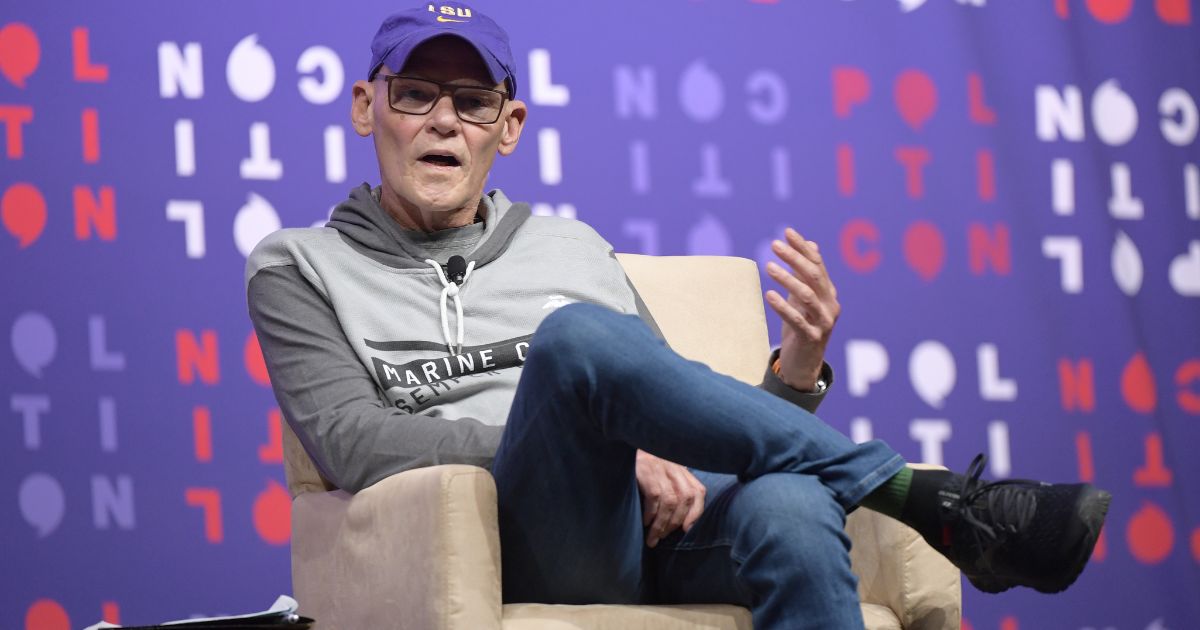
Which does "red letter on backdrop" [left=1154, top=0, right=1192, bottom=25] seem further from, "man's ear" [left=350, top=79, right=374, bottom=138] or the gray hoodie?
"man's ear" [left=350, top=79, right=374, bottom=138]

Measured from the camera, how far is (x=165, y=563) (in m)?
2.61

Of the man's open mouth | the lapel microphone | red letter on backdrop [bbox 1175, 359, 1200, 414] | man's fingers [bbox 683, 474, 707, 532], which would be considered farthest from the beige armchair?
red letter on backdrop [bbox 1175, 359, 1200, 414]

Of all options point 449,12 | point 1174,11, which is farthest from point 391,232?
point 1174,11

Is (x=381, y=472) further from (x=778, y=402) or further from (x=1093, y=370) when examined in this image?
(x=1093, y=370)

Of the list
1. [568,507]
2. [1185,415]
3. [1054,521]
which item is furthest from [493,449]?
[1185,415]

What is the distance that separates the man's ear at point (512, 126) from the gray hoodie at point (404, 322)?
103 mm

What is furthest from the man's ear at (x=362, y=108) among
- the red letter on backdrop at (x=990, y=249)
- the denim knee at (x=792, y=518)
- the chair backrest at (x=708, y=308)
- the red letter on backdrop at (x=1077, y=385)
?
the red letter on backdrop at (x=1077, y=385)

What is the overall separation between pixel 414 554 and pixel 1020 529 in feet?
2.22

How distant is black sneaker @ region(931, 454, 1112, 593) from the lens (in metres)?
1.44

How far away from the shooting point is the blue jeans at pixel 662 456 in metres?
1.44

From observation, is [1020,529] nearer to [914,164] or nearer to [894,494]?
[894,494]

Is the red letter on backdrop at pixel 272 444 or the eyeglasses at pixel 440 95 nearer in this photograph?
the eyeglasses at pixel 440 95

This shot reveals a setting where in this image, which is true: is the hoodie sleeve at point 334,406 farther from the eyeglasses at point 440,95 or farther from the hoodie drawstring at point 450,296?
the eyeglasses at point 440,95

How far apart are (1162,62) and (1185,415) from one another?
2.70ft
